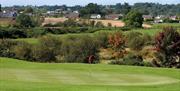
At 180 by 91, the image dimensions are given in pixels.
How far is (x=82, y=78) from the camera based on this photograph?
70.5ft

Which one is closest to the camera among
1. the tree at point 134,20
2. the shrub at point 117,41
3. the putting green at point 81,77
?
the putting green at point 81,77

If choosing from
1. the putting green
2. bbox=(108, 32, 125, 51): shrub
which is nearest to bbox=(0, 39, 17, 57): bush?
bbox=(108, 32, 125, 51): shrub

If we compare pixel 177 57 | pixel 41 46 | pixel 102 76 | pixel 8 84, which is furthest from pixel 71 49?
pixel 8 84

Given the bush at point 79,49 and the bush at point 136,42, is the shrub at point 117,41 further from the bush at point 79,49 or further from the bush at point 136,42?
the bush at point 79,49

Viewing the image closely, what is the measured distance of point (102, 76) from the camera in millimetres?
22625

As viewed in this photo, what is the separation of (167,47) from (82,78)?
58.6ft

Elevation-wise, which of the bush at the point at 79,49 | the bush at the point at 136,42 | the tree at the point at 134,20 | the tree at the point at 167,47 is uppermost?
the tree at the point at 167,47

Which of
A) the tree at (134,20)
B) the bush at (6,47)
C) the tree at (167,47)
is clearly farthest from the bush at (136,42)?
the tree at (134,20)

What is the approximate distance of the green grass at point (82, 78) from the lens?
1762cm

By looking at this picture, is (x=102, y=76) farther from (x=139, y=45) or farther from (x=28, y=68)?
(x=139, y=45)

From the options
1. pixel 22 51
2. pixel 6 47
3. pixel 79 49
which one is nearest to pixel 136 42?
pixel 79 49

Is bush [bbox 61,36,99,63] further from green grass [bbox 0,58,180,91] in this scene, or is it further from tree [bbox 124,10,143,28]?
tree [bbox 124,10,143,28]

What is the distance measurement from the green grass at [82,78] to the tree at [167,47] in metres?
12.8

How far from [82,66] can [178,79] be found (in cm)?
619
